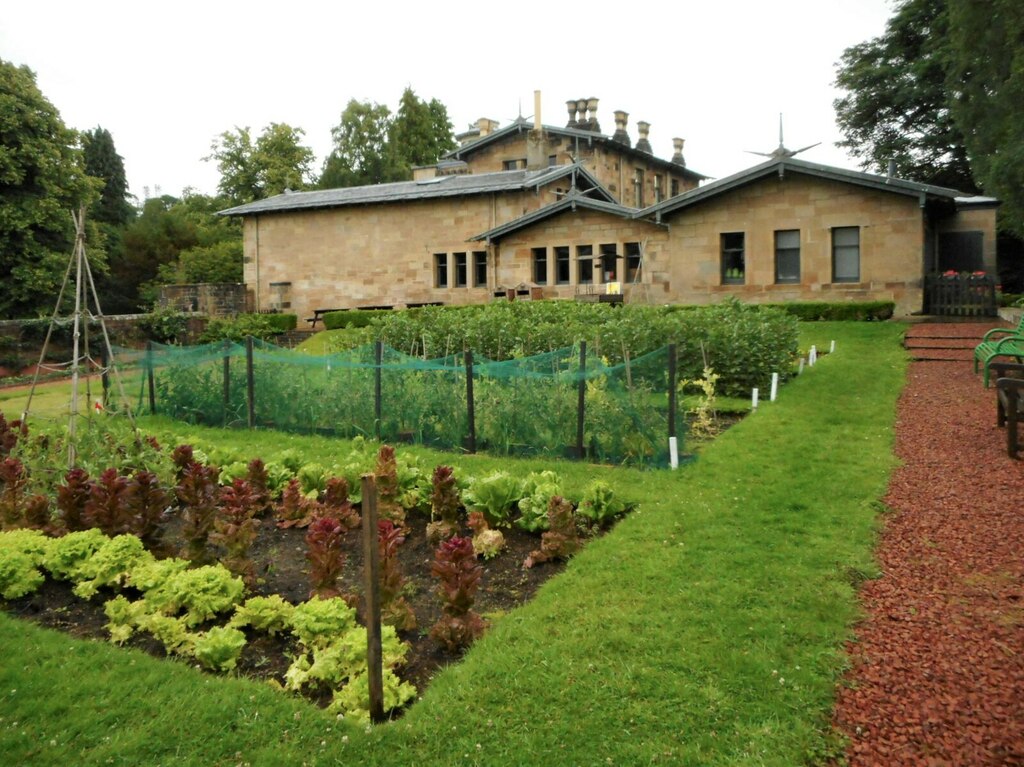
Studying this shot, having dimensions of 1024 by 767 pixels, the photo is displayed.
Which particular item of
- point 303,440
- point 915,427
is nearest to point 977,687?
point 915,427

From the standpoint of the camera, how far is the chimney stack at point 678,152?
4959 centimetres

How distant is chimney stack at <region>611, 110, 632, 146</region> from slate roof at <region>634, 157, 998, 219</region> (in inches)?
680

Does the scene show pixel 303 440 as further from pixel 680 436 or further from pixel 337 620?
pixel 337 620

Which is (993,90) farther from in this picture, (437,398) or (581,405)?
(437,398)

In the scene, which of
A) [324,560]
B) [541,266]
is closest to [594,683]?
[324,560]

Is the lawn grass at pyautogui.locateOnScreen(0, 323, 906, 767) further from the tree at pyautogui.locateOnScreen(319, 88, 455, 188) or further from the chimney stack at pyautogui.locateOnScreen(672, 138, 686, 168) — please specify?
the tree at pyautogui.locateOnScreen(319, 88, 455, 188)

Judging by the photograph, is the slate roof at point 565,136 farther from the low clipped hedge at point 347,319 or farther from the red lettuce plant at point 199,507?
the red lettuce plant at point 199,507

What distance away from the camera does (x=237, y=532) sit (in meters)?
6.52

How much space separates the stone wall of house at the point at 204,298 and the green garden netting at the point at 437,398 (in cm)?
2007

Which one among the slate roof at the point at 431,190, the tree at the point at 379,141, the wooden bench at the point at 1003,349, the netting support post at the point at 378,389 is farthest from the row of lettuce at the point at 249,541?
the tree at the point at 379,141

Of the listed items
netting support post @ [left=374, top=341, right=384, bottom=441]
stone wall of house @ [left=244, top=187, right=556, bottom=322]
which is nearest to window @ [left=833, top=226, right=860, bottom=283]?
stone wall of house @ [left=244, top=187, right=556, bottom=322]

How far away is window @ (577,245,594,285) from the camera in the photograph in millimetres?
30422

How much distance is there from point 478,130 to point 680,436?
41.5 metres

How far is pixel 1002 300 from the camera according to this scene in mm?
28000
